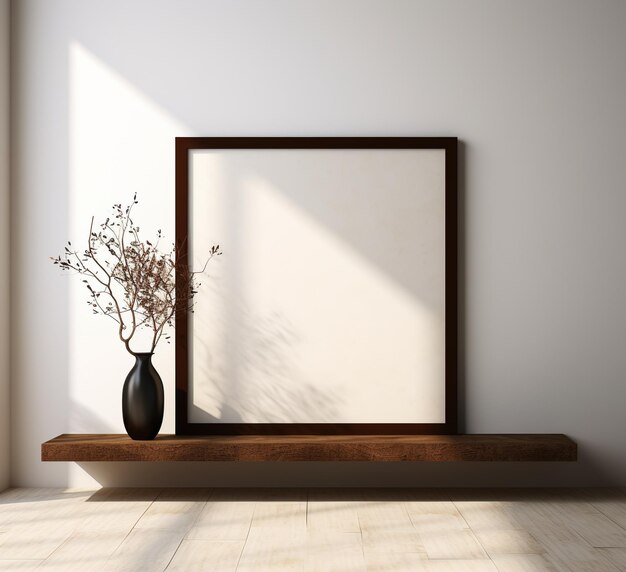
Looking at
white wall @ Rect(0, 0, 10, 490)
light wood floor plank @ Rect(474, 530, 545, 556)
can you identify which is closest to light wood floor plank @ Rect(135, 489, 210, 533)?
white wall @ Rect(0, 0, 10, 490)

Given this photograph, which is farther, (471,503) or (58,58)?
(58,58)

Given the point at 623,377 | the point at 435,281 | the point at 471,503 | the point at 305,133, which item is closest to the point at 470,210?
the point at 435,281

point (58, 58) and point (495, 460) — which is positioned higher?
point (58, 58)

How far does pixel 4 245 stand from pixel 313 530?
1.87 m

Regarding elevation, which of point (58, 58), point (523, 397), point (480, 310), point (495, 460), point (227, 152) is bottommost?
point (495, 460)

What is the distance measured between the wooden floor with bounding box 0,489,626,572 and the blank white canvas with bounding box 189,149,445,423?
0.39m

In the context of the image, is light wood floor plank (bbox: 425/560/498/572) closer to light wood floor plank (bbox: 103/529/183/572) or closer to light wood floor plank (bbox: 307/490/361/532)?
light wood floor plank (bbox: 307/490/361/532)

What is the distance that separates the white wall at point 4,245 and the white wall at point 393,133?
0.21 feet

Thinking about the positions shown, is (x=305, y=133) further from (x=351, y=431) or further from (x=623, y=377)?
(x=623, y=377)

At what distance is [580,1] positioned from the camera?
3.32 meters

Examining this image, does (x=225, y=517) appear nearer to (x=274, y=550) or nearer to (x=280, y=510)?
(x=280, y=510)

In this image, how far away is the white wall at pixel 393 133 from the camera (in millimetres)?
3305

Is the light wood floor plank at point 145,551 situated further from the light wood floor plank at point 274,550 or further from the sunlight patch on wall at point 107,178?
the sunlight patch on wall at point 107,178

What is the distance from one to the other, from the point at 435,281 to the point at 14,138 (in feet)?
6.69
